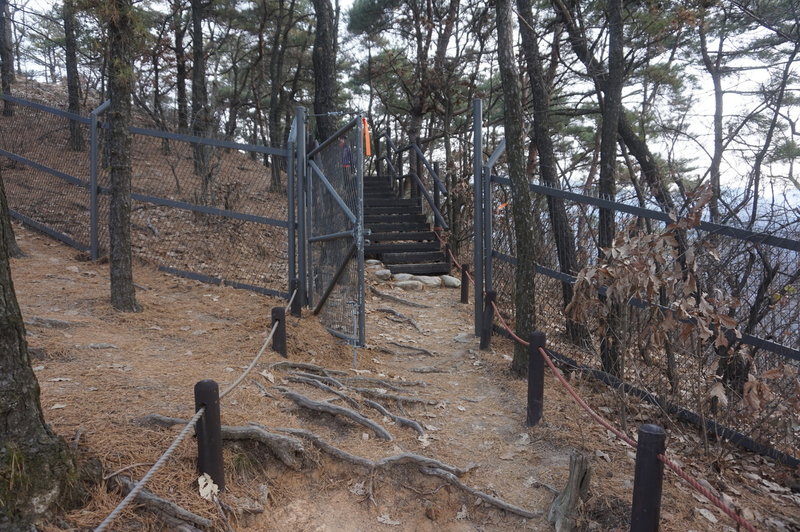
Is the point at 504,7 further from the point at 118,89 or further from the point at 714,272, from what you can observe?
the point at 118,89

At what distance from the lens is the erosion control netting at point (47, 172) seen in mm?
9344

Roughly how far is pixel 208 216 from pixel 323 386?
5391 millimetres

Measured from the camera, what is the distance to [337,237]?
20.2 feet

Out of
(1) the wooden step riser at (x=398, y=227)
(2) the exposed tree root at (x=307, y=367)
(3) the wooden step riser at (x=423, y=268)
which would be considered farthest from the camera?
(1) the wooden step riser at (x=398, y=227)

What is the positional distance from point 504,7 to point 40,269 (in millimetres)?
6994

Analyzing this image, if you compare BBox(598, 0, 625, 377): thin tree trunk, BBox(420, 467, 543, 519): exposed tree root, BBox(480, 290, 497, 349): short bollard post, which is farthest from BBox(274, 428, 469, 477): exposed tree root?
BBox(480, 290, 497, 349): short bollard post

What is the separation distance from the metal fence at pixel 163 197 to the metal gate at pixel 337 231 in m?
0.92

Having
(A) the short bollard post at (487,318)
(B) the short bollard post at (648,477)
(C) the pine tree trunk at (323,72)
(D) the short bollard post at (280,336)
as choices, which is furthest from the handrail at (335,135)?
(C) the pine tree trunk at (323,72)

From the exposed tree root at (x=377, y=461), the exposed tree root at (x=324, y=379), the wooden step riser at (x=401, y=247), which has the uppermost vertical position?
the wooden step riser at (x=401, y=247)

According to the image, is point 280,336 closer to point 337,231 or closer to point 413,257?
point 337,231

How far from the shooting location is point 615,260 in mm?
4004

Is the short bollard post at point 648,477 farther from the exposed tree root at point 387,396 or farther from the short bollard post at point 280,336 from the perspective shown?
the short bollard post at point 280,336

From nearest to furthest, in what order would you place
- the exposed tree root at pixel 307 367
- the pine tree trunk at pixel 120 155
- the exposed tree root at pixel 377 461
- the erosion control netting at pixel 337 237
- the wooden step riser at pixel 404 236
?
the exposed tree root at pixel 377 461 → the exposed tree root at pixel 307 367 → the erosion control netting at pixel 337 237 → the pine tree trunk at pixel 120 155 → the wooden step riser at pixel 404 236

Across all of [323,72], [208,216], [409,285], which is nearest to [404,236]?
[409,285]
